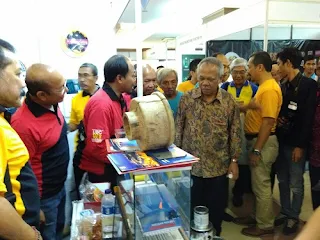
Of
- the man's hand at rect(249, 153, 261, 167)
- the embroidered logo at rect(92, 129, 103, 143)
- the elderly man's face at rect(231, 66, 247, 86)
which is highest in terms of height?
the elderly man's face at rect(231, 66, 247, 86)

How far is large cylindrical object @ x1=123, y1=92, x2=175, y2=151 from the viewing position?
41.2 inches

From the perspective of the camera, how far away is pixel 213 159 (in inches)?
81.2

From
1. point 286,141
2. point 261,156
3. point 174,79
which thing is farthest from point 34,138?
point 286,141

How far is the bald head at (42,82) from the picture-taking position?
1.57 meters

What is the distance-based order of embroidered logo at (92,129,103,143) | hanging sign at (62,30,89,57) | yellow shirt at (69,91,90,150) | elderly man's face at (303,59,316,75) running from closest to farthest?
embroidered logo at (92,129,103,143) < yellow shirt at (69,91,90,150) < hanging sign at (62,30,89,57) < elderly man's face at (303,59,316,75)

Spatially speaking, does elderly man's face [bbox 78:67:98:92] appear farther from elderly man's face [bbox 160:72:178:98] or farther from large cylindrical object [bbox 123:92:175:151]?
large cylindrical object [bbox 123:92:175:151]

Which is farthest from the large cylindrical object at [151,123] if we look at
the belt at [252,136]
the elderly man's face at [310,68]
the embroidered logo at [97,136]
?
the elderly man's face at [310,68]

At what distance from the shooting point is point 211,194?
→ 2.14 metres

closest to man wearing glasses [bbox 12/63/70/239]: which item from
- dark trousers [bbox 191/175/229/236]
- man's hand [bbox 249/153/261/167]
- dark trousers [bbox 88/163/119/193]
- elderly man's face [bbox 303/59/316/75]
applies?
dark trousers [bbox 88/163/119/193]

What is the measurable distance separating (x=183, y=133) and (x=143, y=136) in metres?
1.11

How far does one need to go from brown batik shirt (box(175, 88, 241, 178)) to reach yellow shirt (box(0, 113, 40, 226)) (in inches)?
46.6

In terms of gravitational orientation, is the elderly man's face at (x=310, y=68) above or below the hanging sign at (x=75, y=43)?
below

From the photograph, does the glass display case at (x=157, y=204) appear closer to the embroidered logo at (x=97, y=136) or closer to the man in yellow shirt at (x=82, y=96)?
the embroidered logo at (x=97, y=136)

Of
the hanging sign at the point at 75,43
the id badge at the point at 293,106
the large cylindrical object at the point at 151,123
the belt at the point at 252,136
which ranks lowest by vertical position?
the belt at the point at 252,136
